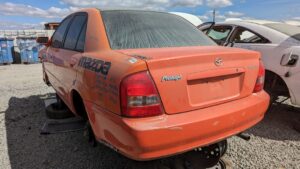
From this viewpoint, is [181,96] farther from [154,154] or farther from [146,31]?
[146,31]

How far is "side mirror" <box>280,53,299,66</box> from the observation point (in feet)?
12.2

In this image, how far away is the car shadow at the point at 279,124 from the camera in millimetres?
3794

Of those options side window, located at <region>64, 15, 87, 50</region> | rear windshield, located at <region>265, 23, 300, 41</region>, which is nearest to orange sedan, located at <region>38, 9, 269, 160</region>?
side window, located at <region>64, 15, 87, 50</region>

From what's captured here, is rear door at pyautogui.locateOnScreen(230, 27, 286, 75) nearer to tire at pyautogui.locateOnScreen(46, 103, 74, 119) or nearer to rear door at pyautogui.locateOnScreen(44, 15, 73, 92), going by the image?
rear door at pyautogui.locateOnScreen(44, 15, 73, 92)

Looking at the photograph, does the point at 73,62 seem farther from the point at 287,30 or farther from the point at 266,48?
the point at 287,30

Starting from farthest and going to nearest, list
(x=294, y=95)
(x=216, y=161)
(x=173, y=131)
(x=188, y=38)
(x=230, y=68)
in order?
(x=294, y=95), (x=188, y=38), (x=216, y=161), (x=230, y=68), (x=173, y=131)

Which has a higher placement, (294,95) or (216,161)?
(294,95)

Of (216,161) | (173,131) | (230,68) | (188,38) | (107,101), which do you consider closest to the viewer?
(173,131)

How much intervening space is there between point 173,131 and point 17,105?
14.9ft

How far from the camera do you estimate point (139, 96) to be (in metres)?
1.90

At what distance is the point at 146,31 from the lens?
8.86ft

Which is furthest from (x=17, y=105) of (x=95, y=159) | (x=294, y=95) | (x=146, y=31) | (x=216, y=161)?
(x=294, y=95)

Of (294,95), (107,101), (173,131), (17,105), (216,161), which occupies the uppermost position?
(107,101)

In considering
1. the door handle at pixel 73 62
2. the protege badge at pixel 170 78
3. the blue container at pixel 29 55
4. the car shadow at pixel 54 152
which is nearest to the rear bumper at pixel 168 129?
the protege badge at pixel 170 78
